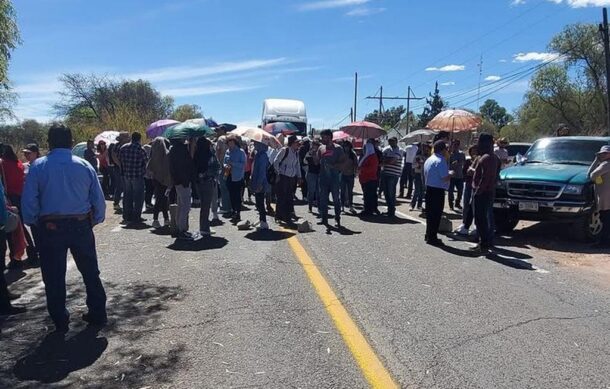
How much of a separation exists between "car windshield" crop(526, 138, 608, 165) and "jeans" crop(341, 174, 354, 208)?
4119 mm

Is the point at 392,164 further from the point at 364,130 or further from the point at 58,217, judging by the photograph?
the point at 58,217

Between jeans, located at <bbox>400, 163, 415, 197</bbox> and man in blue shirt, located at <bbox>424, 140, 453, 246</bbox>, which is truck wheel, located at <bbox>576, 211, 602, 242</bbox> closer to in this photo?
man in blue shirt, located at <bbox>424, 140, 453, 246</bbox>

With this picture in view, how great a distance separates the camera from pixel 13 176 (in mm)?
8141

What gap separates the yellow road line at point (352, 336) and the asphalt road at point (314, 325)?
0.04 metres

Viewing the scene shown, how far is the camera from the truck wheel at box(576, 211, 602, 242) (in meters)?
10.4

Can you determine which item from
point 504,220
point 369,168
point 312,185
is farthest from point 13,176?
point 504,220

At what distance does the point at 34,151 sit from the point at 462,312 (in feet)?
21.4

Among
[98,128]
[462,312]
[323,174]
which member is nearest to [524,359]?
[462,312]

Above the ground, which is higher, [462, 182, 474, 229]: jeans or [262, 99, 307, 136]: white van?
[262, 99, 307, 136]: white van

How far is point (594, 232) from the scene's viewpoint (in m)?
10.4

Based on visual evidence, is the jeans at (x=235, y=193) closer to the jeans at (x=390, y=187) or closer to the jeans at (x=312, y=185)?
the jeans at (x=312, y=185)

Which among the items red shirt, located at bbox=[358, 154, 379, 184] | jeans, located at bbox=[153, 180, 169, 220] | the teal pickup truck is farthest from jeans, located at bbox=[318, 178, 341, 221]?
jeans, located at bbox=[153, 180, 169, 220]

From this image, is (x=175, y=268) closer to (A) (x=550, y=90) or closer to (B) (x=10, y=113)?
(B) (x=10, y=113)

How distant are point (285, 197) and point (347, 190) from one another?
10.1 ft
